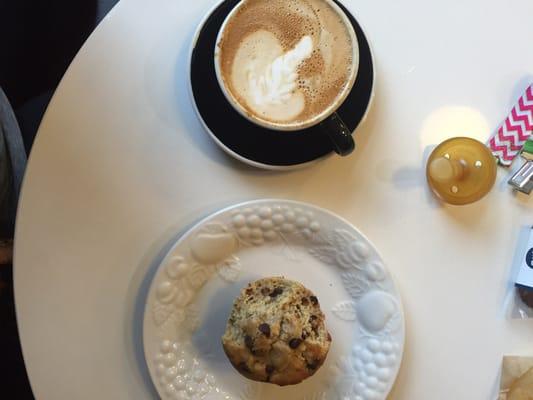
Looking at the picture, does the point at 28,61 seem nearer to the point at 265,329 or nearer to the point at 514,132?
the point at 265,329

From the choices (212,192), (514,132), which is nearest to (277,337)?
(212,192)

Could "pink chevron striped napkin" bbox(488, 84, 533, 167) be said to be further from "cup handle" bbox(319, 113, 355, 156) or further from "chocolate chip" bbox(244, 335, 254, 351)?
"chocolate chip" bbox(244, 335, 254, 351)

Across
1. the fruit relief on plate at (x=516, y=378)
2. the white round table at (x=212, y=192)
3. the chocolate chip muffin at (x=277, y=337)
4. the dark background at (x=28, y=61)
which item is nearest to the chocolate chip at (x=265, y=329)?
the chocolate chip muffin at (x=277, y=337)

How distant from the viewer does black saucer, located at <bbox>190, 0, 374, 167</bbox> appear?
953 mm

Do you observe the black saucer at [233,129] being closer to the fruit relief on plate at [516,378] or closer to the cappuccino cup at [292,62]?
the cappuccino cup at [292,62]

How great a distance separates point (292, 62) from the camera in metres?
0.94

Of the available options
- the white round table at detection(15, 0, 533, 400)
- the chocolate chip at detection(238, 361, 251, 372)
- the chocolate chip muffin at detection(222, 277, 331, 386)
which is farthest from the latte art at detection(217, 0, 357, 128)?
the chocolate chip at detection(238, 361, 251, 372)

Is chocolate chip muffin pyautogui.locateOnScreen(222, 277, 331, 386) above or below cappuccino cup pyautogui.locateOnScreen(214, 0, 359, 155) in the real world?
below

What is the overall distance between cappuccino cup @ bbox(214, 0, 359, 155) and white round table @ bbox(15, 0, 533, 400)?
0.10 metres

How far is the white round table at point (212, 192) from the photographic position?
3.03 ft

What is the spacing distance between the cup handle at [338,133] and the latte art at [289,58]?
17 mm

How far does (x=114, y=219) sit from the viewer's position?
0.95m

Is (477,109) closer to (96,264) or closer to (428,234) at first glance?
(428,234)

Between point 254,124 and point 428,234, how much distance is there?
1.23 feet
